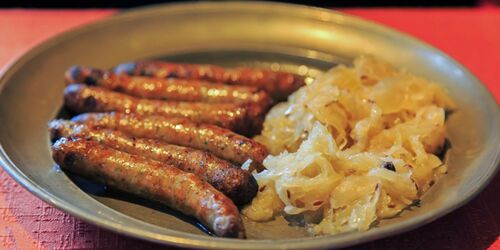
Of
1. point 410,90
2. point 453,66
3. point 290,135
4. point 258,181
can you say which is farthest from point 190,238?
point 453,66

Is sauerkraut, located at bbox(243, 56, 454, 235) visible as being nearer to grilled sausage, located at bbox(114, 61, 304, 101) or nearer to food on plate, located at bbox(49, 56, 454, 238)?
food on plate, located at bbox(49, 56, 454, 238)

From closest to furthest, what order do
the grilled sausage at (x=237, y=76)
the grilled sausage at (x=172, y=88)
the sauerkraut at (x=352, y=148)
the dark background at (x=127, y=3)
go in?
1. the sauerkraut at (x=352, y=148)
2. the grilled sausage at (x=172, y=88)
3. the grilled sausage at (x=237, y=76)
4. the dark background at (x=127, y=3)

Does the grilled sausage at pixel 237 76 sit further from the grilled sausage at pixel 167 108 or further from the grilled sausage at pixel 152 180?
the grilled sausage at pixel 152 180

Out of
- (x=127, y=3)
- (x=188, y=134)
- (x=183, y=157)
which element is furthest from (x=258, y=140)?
(x=127, y=3)

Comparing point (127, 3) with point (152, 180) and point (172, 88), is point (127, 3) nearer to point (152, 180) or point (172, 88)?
point (172, 88)

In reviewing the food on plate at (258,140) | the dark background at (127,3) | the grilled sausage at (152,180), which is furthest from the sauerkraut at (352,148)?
the dark background at (127,3)
